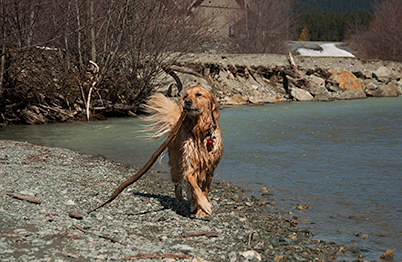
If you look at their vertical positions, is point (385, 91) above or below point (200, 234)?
below

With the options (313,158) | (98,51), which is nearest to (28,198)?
(313,158)

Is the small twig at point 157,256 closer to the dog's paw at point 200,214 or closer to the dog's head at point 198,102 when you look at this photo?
the dog's paw at point 200,214

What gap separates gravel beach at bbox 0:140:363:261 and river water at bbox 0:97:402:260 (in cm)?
50

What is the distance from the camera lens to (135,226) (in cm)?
424

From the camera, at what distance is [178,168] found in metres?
4.84

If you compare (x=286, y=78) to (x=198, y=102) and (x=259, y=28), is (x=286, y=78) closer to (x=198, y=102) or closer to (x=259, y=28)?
(x=259, y=28)

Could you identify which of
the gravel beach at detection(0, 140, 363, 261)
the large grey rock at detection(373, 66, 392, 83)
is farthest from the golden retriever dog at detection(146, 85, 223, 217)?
the large grey rock at detection(373, 66, 392, 83)

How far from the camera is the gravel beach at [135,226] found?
349 cm

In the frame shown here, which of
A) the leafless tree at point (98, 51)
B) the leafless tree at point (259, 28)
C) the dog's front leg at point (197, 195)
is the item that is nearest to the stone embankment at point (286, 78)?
the leafless tree at point (98, 51)

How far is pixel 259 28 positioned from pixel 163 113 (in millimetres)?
26011

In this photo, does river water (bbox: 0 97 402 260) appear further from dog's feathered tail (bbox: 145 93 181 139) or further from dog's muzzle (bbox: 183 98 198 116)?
dog's muzzle (bbox: 183 98 198 116)

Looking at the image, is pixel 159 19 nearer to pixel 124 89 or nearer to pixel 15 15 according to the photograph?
pixel 124 89

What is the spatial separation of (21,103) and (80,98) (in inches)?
73.0

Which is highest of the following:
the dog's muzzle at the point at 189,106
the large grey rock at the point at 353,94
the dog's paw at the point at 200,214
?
the dog's muzzle at the point at 189,106
